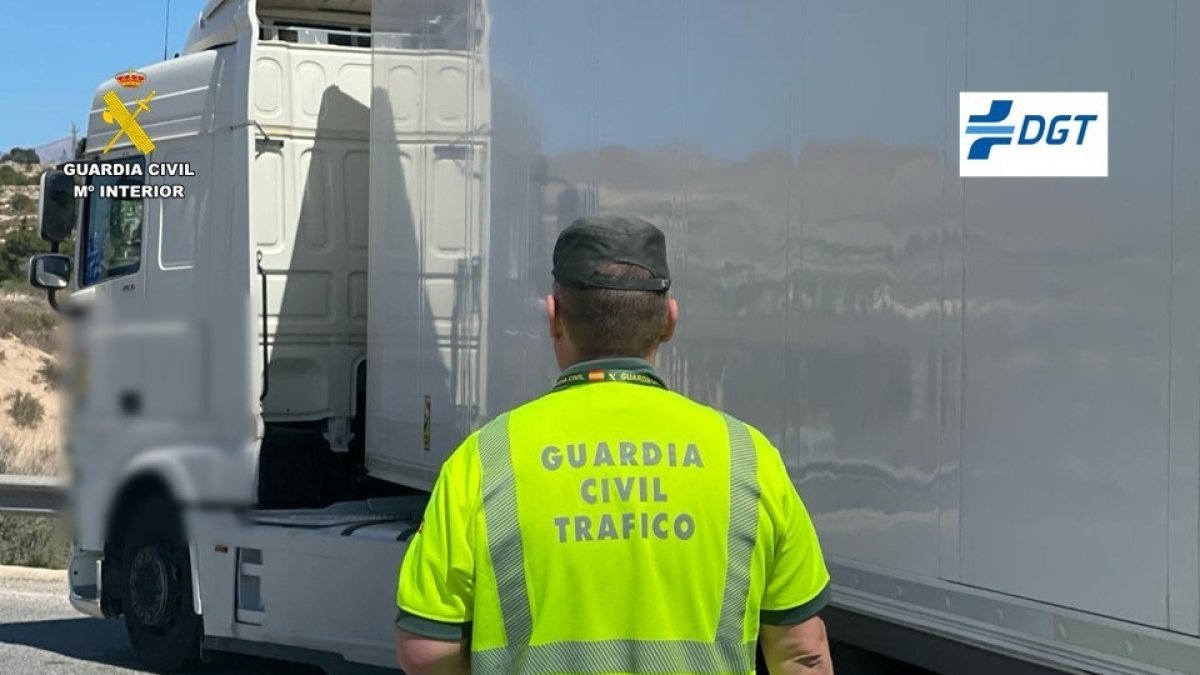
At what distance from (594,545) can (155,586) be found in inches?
253

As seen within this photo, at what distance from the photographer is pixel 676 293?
463 cm

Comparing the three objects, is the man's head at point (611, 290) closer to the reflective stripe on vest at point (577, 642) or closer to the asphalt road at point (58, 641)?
the reflective stripe on vest at point (577, 642)

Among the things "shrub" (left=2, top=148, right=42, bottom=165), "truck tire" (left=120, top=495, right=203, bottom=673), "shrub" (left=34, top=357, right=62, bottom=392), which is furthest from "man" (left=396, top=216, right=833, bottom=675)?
"shrub" (left=2, top=148, right=42, bottom=165)

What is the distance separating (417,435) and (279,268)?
140 centimetres

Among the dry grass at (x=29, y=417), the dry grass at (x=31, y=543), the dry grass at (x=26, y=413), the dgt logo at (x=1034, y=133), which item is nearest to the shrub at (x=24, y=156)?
the dry grass at (x=29, y=417)

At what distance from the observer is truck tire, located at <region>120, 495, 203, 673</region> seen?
7.95 metres

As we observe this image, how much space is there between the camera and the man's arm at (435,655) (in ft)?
7.52

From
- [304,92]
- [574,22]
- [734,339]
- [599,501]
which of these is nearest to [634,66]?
[574,22]

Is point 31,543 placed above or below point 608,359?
below

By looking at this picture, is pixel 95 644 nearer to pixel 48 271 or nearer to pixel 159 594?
pixel 159 594

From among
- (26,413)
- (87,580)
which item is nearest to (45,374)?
(26,413)

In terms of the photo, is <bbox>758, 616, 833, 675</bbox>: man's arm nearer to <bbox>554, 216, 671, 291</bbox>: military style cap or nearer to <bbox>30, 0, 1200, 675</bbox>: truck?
<bbox>554, 216, 671, 291</bbox>: military style cap

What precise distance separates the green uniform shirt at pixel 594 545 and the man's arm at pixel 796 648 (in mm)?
93

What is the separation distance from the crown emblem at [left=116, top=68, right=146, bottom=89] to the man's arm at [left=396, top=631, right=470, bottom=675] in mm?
6835
